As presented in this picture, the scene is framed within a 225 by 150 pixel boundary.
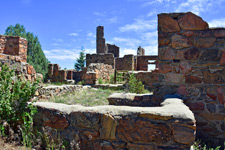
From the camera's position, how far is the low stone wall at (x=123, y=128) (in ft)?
5.93

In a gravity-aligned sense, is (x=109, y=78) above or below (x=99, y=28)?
below

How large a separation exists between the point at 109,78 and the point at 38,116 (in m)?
10.4

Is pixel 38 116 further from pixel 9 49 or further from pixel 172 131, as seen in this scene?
pixel 9 49

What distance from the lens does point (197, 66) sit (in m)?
3.24

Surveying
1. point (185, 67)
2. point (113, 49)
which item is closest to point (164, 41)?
point (185, 67)

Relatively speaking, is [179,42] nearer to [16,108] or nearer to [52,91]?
[16,108]

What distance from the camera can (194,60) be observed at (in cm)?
324

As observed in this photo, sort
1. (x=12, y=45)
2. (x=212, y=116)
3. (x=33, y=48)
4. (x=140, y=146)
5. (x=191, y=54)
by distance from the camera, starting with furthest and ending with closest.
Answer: (x=33, y=48) < (x=12, y=45) < (x=191, y=54) < (x=212, y=116) < (x=140, y=146)

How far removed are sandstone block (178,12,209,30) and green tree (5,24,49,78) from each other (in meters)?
25.6

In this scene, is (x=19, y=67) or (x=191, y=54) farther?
(x=19, y=67)

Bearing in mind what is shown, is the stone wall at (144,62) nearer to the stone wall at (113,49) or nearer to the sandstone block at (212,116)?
the stone wall at (113,49)

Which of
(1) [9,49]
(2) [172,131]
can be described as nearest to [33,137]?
(2) [172,131]

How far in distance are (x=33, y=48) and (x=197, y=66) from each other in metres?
27.8

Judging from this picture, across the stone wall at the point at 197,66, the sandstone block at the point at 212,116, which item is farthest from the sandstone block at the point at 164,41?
the sandstone block at the point at 212,116
